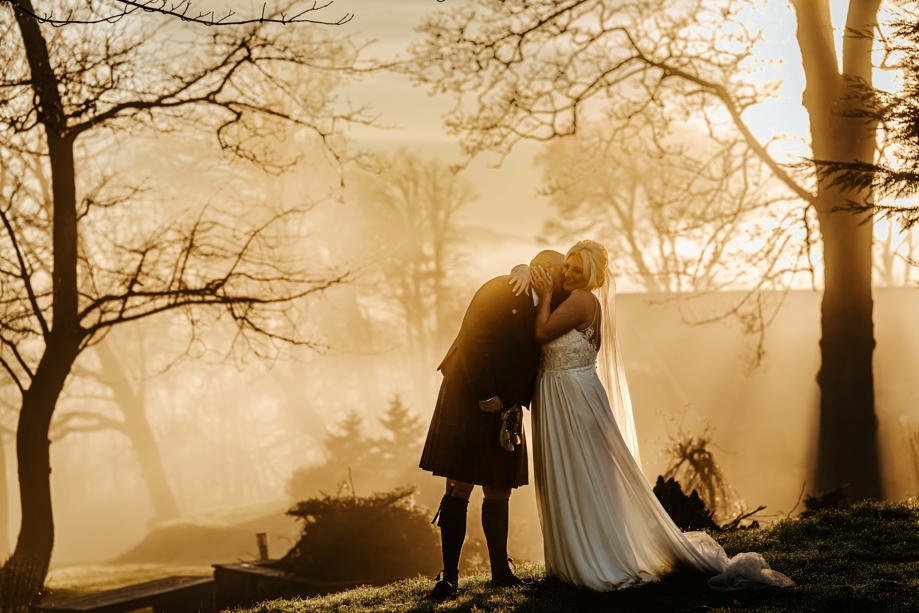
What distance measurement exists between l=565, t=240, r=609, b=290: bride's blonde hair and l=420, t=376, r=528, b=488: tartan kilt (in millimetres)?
1186

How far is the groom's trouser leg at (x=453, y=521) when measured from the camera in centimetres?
724

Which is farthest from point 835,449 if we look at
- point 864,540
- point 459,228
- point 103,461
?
point 103,461

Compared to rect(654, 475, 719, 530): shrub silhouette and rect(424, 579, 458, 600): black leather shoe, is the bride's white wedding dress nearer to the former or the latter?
rect(424, 579, 458, 600): black leather shoe

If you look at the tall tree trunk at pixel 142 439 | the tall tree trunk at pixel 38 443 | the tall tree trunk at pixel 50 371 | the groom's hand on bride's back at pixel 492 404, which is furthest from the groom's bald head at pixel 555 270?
the tall tree trunk at pixel 142 439

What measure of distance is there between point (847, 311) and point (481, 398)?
10337mm

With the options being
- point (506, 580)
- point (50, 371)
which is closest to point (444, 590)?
point (506, 580)

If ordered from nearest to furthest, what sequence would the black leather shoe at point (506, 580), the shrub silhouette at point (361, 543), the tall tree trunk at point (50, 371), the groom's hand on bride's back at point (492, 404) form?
the groom's hand on bride's back at point (492, 404) < the black leather shoe at point (506, 580) < the shrub silhouette at point (361, 543) < the tall tree trunk at point (50, 371)

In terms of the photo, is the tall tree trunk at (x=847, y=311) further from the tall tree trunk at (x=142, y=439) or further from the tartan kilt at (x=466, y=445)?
the tall tree trunk at (x=142, y=439)

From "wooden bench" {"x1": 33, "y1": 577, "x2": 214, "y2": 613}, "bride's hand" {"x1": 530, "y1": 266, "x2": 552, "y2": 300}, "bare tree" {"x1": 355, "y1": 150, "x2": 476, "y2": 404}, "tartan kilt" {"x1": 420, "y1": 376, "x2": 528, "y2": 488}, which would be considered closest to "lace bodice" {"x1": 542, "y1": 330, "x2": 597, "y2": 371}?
"bride's hand" {"x1": 530, "y1": 266, "x2": 552, "y2": 300}

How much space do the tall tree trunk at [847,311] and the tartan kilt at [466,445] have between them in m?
10.0

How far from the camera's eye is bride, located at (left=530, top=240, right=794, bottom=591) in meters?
6.76

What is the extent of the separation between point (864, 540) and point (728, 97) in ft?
36.3

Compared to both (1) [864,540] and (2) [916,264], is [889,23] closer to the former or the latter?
(2) [916,264]

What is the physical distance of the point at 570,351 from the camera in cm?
717
